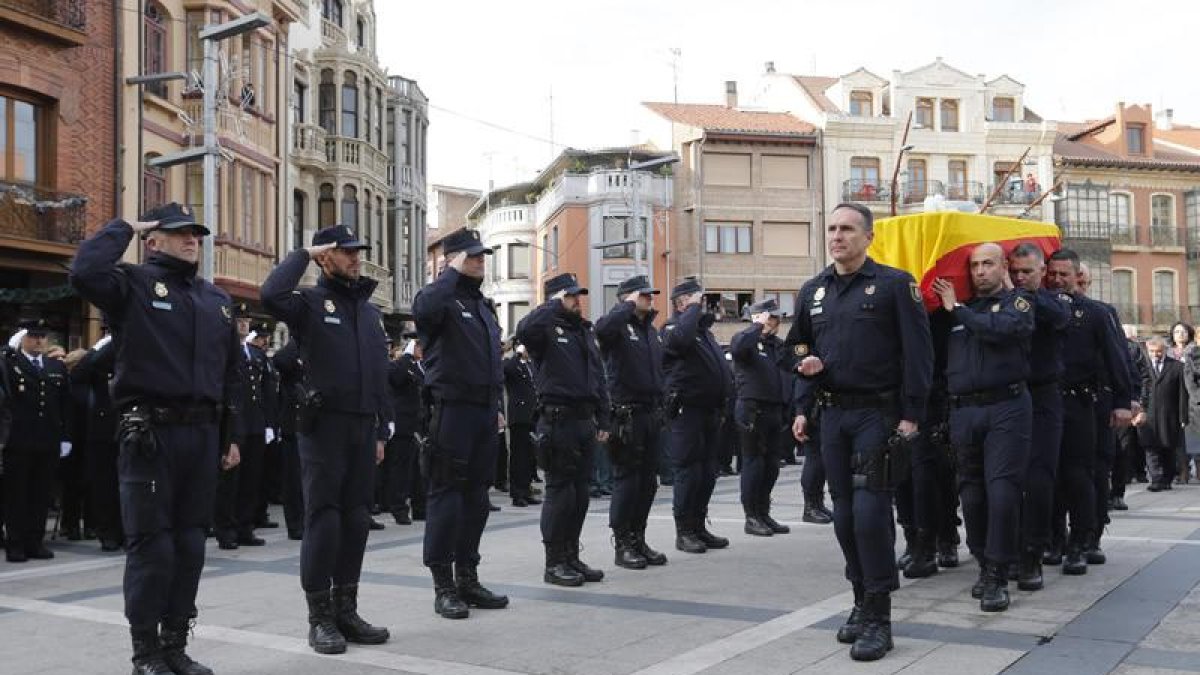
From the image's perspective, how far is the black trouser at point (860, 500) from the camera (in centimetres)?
615

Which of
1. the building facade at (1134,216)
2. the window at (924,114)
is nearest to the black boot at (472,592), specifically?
the window at (924,114)

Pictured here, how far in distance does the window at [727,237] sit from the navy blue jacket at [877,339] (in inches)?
1790

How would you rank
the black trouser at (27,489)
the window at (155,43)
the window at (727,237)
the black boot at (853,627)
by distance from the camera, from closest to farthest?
1. the black boot at (853,627)
2. the black trouser at (27,489)
3. the window at (155,43)
4. the window at (727,237)

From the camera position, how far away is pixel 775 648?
6.18 m

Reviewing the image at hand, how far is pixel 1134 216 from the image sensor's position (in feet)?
183

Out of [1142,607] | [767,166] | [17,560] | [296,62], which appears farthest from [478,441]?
[767,166]

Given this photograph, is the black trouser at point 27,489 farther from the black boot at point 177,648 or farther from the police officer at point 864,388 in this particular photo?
the police officer at point 864,388

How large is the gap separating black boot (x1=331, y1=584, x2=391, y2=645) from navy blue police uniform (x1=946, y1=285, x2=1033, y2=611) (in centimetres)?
353

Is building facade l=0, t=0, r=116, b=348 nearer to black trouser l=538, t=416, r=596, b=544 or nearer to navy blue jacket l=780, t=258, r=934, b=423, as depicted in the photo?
black trouser l=538, t=416, r=596, b=544

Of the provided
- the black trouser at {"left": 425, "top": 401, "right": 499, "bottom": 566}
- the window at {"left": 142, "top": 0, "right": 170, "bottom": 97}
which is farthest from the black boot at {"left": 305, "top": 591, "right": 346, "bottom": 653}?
the window at {"left": 142, "top": 0, "right": 170, "bottom": 97}

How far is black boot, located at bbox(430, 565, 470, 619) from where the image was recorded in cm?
710

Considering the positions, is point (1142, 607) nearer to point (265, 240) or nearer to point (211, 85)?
point (211, 85)

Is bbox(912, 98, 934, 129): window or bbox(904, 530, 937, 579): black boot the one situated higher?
bbox(912, 98, 934, 129): window

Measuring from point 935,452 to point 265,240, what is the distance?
73.5 ft
